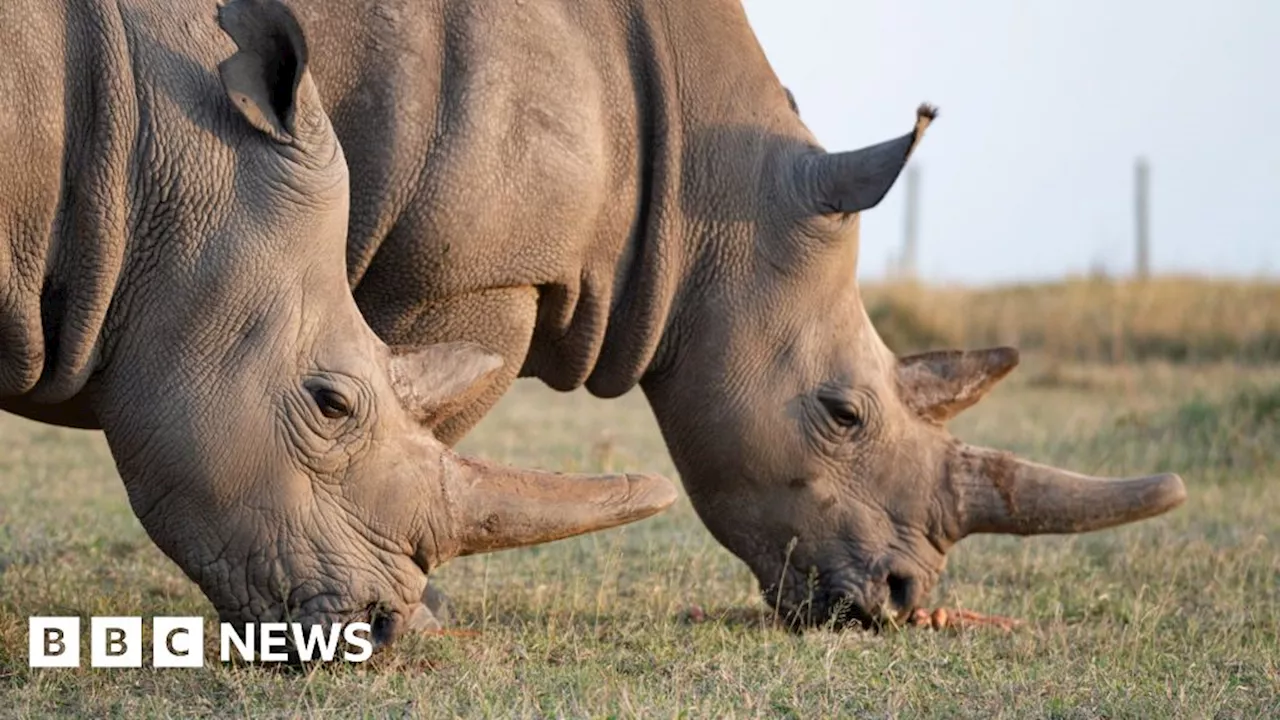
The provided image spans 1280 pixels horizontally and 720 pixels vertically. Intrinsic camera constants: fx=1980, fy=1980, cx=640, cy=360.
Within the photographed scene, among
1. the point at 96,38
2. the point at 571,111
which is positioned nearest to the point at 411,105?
the point at 571,111

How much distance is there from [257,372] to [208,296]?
0.69ft

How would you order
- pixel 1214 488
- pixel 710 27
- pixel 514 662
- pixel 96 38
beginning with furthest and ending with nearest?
pixel 1214 488 → pixel 710 27 → pixel 514 662 → pixel 96 38

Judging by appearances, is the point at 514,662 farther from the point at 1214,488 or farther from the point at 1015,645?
the point at 1214,488

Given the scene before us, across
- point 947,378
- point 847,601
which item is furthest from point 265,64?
point 947,378

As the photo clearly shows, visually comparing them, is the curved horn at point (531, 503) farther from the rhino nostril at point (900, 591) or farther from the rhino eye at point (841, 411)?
the rhino nostril at point (900, 591)

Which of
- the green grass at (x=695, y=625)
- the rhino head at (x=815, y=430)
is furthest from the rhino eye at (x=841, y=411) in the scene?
the green grass at (x=695, y=625)

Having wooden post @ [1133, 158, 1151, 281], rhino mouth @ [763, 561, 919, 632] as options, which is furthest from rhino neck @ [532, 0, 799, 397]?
wooden post @ [1133, 158, 1151, 281]

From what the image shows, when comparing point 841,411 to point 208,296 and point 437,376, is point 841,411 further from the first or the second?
point 208,296

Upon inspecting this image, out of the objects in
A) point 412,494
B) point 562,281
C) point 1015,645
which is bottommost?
point 1015,645

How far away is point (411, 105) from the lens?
17.1ft

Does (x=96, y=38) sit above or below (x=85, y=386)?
above

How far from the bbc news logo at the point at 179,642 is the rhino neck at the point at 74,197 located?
75 centimetres

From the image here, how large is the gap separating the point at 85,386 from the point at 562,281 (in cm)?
145

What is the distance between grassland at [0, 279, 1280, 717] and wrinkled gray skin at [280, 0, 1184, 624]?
14.8 inches
